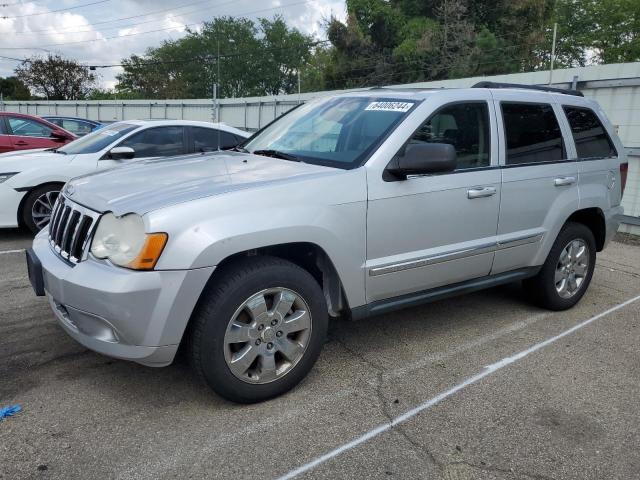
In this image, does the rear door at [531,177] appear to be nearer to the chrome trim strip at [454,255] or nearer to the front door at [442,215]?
the chrome trim strip at [454,255]

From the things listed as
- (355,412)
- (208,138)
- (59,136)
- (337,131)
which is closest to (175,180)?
(337,131)

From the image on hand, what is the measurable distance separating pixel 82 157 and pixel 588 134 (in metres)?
5.67

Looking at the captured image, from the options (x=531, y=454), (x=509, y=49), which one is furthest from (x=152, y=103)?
(x=531, y=454)

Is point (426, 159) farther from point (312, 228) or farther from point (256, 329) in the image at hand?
point (256, 329)

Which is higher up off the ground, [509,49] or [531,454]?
[509,49]

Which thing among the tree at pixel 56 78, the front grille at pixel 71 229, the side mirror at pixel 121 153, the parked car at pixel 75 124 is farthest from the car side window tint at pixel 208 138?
the tree at pixel 56 78

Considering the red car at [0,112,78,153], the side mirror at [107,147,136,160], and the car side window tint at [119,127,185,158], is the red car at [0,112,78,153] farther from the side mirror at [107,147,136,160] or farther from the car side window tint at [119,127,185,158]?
the side mirror at [107,147,136,160]

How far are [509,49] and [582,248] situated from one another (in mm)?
34526

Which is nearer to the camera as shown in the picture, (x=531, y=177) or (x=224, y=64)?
(x=531, y=177)

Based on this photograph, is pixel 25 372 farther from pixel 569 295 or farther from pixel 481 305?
pixel 569 295

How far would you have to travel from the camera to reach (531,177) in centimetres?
428

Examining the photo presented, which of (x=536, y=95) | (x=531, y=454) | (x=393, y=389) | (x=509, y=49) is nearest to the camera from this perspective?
(x=531, y=454)

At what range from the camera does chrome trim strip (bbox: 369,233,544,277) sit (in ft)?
11.5

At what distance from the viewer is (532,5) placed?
37.6 m
